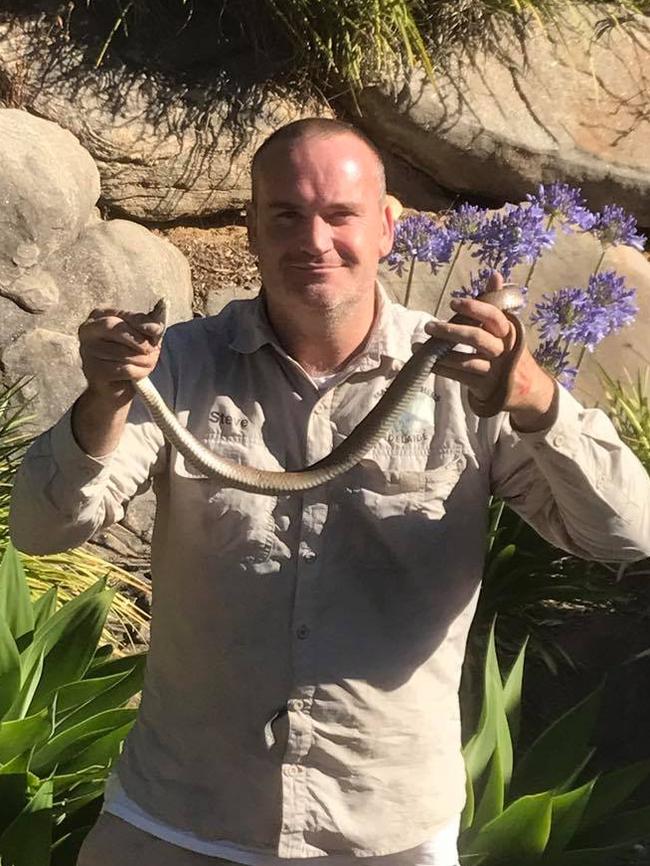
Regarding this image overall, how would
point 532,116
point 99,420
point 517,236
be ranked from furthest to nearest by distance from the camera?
point 532,116 < point 517,236 < point 99,420

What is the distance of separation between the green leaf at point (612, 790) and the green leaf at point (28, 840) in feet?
4.91

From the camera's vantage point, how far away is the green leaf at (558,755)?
355cm

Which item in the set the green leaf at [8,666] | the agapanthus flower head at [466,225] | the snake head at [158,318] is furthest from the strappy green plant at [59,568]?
the snake head at [158,318]

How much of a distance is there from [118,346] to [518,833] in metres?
1.76

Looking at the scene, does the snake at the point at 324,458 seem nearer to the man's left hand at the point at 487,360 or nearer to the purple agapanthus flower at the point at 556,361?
the man's left hand at the point at 487,360

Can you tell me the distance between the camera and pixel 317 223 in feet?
7.76

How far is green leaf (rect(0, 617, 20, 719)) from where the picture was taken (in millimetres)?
A: 3361

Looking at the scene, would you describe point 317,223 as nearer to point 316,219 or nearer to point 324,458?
point 316,219

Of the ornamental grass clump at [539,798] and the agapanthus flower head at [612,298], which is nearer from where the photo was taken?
the ornamental grass clump at [539,798]

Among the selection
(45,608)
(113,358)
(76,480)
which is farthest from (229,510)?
(45,608)

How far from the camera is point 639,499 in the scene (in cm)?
228

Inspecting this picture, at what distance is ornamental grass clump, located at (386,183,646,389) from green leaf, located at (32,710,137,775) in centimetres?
A: 178

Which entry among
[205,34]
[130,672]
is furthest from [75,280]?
[130,672]

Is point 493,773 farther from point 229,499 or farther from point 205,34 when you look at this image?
point 205,34
